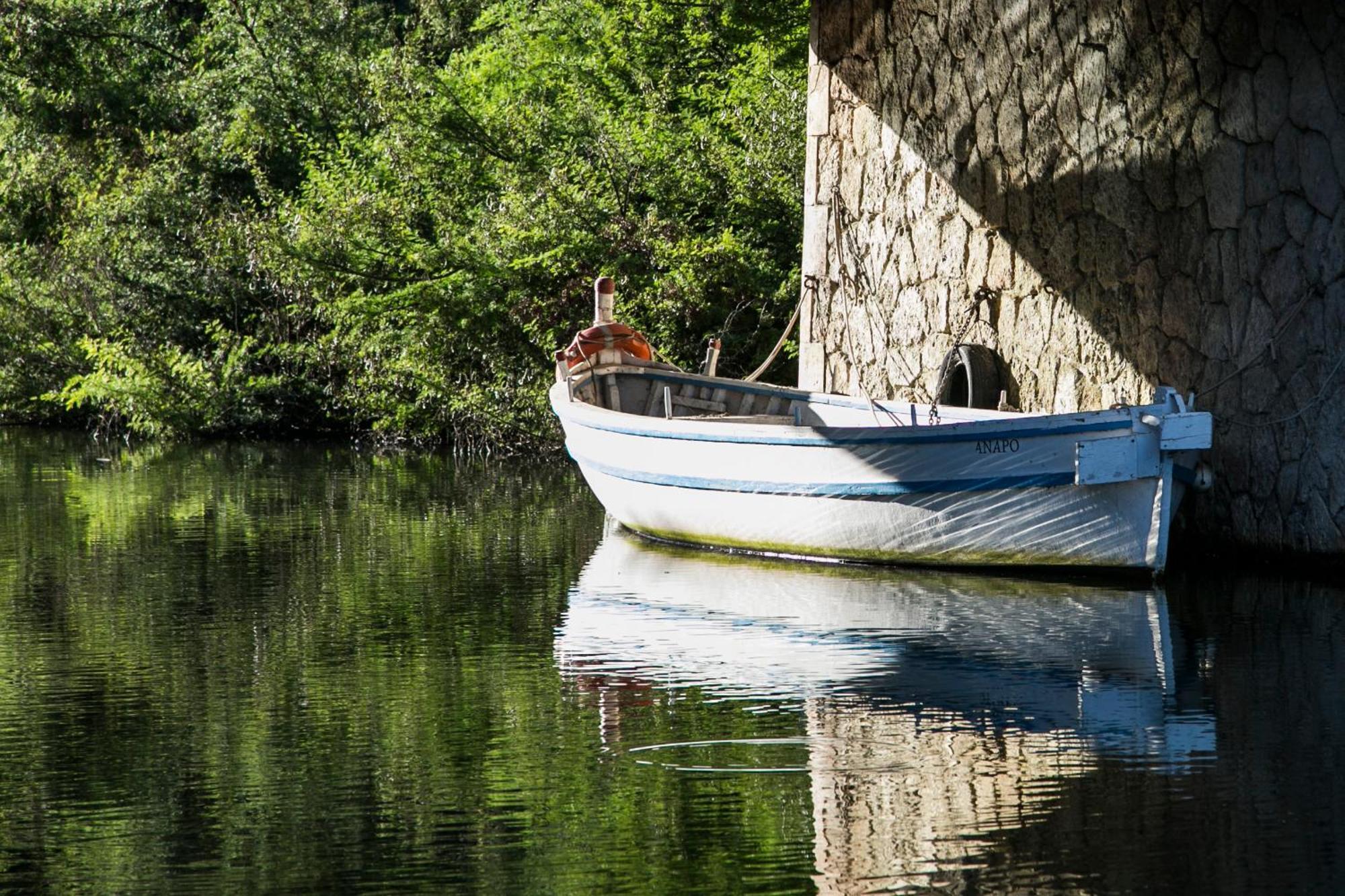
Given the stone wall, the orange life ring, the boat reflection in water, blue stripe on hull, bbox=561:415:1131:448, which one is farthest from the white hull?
the orange life ring

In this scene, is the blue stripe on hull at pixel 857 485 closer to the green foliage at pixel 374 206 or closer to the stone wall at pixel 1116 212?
the stone wall at pixel 1116 212

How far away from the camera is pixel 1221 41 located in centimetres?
1086

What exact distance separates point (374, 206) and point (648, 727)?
1390cm

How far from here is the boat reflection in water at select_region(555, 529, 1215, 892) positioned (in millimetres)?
5594

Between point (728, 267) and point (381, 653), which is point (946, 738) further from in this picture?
point (728, 267)

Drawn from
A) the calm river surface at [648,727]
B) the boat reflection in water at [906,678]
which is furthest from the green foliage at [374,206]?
the boat reflection in water at [906,678]

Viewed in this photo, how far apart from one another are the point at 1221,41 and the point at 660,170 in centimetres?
850

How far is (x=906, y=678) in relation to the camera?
767 cm

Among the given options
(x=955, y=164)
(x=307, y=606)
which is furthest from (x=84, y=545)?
(x=955, y=164)

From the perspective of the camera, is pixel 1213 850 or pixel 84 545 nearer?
pixel 1213 850

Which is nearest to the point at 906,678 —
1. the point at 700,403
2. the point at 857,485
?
the point at 857,485

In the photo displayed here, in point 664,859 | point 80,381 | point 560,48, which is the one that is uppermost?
point 560,48

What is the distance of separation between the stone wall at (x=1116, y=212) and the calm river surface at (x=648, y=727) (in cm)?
128

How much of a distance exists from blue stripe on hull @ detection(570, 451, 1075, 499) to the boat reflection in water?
1.54 feet
